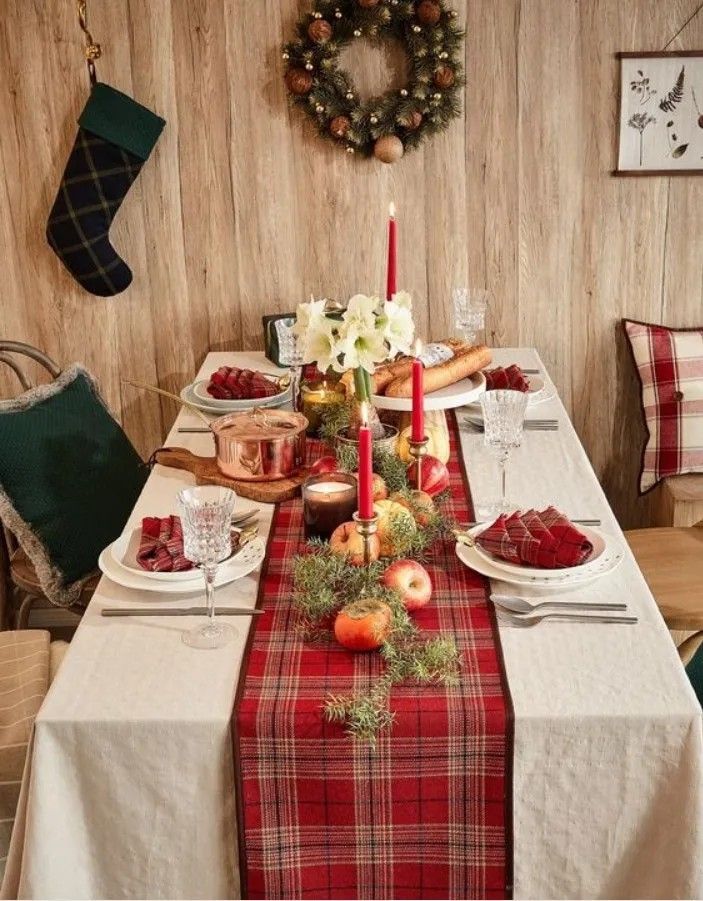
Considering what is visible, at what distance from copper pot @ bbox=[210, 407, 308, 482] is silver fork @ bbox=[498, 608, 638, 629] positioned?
2.26ft

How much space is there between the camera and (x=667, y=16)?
2994 mm

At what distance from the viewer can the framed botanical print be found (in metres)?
3.03

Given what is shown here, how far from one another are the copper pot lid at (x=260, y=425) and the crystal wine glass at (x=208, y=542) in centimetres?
55

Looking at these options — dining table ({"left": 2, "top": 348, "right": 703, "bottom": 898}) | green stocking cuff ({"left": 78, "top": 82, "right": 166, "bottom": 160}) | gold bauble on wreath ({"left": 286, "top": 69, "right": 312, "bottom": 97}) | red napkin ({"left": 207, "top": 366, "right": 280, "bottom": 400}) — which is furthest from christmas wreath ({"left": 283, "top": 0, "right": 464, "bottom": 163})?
dining table ({"left": 2, "top": 348, "right": 703, "bottom": 898})

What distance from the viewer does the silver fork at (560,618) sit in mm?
1606

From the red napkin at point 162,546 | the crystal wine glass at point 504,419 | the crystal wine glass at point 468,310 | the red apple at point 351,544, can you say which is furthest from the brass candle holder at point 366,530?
the crystal wine glass at point 468,310

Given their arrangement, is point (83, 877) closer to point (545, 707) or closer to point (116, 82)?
point (545, 707)

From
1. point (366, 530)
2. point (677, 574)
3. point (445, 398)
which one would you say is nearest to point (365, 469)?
point (366, 530)

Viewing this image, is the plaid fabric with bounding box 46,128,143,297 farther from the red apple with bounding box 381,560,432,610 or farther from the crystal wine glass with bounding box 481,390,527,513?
the red apple with bounding box 381,560,432,610

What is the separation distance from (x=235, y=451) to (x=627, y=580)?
80 centimetres

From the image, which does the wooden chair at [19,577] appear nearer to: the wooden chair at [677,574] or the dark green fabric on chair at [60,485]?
the dark green fabric on chair at [60,485]

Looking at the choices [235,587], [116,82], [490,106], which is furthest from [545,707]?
[116,82]

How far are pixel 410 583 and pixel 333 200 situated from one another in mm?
1790

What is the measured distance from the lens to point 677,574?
2.56 m
